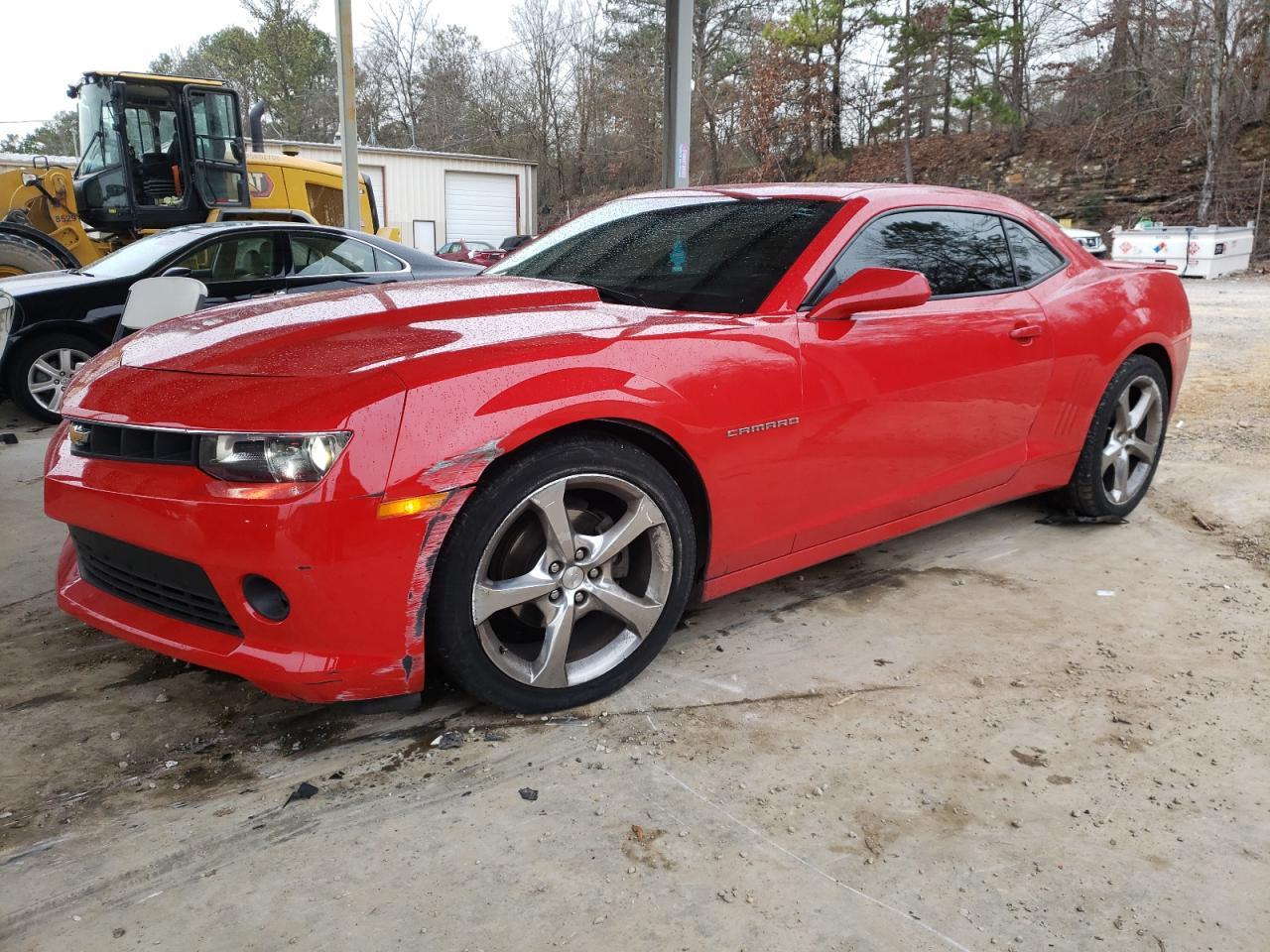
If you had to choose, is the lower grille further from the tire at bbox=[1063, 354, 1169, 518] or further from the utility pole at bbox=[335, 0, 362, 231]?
the utility pole at bbox=[335, 0, 362, 231]

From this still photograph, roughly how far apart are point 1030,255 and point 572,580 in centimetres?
237

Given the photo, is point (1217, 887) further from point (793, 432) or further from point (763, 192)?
point (763, 192)

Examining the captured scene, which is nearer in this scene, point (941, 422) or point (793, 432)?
point (793, 432)

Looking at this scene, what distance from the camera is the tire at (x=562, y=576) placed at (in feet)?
7.00

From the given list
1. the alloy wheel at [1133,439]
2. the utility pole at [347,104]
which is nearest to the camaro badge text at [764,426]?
the alloy wheel at [1133,439]

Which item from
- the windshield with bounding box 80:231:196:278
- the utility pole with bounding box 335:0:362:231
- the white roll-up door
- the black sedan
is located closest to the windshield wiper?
the black sedan

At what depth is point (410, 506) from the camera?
1995mm

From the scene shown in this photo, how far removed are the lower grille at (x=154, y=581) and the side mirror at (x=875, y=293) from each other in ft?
5.71

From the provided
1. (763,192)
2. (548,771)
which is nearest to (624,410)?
(548,771)

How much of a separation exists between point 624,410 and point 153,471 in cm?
108

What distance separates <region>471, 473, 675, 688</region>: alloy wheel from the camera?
2225 mm

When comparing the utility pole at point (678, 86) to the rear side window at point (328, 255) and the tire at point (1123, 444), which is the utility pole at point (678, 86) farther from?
the tire at point (1123, 444)

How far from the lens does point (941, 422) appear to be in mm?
3090

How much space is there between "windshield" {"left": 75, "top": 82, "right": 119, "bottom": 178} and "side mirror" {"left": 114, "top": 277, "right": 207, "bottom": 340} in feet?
25.3
